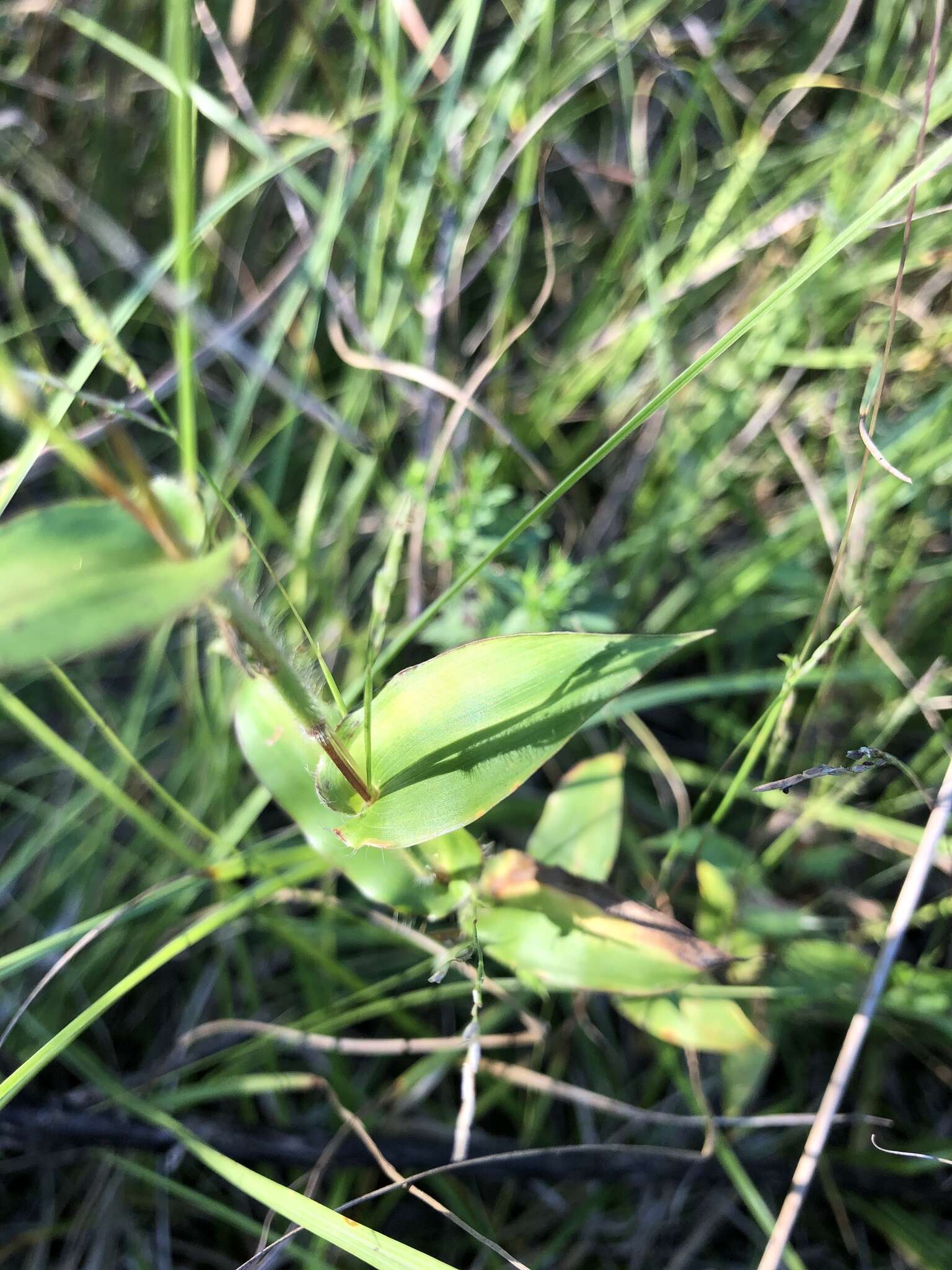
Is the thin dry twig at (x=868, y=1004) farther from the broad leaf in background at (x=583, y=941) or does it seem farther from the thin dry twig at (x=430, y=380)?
the thin dry twig at (x=430, y=380)

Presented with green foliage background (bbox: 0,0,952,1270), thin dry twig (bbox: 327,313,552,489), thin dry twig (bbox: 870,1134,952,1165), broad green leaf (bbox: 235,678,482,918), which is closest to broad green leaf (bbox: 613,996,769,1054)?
green foliage background (bbox: 0,0,952,1270)

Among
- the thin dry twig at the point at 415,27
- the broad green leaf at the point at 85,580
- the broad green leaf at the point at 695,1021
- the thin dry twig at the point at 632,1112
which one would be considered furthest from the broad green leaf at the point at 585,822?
the thin dry twig at the point at 415,27

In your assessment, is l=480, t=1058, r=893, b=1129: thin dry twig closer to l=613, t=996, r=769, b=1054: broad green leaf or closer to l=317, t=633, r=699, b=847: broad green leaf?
l=613, t=996, r=769, b=1054: broad green leaf

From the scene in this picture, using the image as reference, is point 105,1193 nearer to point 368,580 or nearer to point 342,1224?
point 342,1224

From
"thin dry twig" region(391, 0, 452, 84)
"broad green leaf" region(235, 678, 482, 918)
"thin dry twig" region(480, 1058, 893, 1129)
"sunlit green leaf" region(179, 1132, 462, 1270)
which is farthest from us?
"thin dry twig" region(391, 0, 452, 84)

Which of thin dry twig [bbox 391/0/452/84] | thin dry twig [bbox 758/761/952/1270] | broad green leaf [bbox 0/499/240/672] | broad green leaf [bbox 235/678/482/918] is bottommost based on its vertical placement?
thin dry twig [bbox 758/761/952/1270]

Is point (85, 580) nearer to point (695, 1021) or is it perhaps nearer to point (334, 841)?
point (334, 841)

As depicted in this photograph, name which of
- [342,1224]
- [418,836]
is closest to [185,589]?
[418,836]
